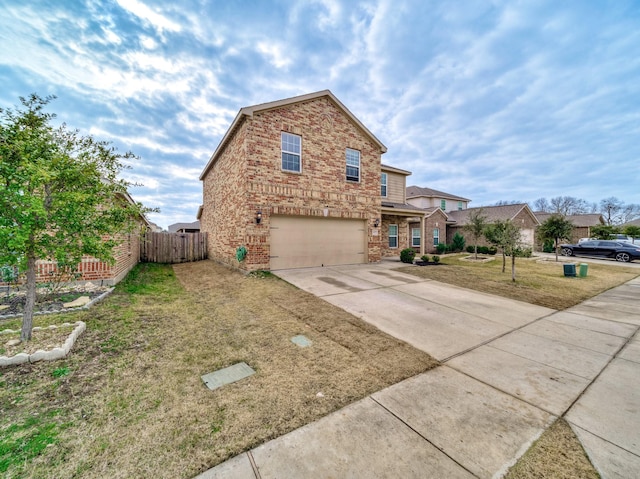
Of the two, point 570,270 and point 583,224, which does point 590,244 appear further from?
point 583,224

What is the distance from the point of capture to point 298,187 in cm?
1038

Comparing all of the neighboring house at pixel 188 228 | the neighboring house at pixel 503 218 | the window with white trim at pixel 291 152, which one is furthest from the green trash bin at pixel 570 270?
the neighboring house at pixel 188 228

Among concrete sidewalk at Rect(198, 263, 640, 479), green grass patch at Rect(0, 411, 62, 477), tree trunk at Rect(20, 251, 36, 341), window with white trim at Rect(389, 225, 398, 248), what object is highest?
window with white trim at Rect(389, 225, 398, 248)

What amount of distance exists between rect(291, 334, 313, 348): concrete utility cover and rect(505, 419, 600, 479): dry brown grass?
2.75 m

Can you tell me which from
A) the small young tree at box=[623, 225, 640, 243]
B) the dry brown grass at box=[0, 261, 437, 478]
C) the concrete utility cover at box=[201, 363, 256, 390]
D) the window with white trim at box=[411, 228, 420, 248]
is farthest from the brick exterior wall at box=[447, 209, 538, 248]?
the concrete utility cover at box=[201, 363, 256, 390]

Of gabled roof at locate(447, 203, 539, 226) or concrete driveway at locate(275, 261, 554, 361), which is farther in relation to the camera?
gabled roof at locate(447, 203, 539, 226)

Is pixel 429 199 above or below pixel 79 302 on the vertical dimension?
above

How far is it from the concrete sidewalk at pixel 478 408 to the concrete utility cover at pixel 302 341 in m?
1.51

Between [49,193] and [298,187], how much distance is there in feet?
24.9

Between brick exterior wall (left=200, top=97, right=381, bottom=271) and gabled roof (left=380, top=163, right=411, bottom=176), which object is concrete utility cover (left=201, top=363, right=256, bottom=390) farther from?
gabled roof (left=380, top=163, right=411, bottom=176)

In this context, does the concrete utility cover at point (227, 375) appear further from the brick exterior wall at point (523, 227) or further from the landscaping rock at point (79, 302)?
the brick exterior wall at point (523, 227)

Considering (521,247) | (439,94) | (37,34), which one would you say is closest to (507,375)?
(521,247)

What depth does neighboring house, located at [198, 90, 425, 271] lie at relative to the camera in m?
9.49

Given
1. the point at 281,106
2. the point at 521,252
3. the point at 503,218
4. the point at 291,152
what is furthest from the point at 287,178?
the point at 503,218
